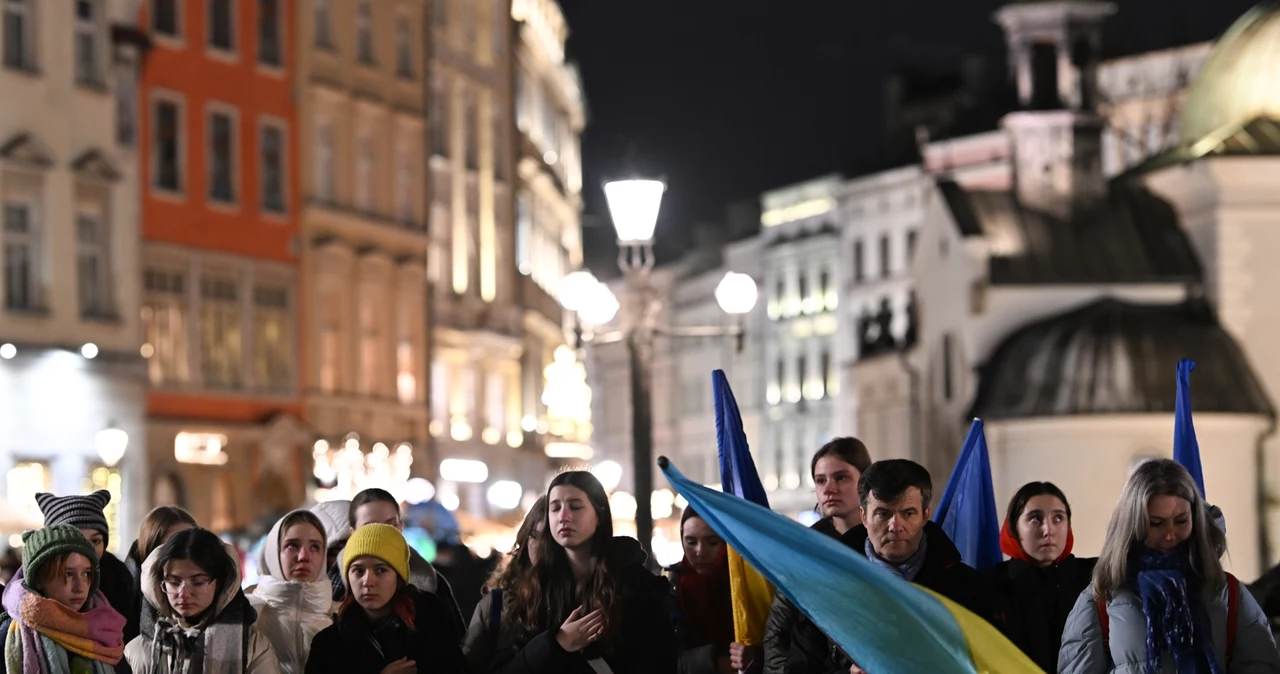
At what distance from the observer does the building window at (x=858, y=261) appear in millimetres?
108562

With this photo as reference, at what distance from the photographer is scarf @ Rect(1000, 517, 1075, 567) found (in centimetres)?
1111

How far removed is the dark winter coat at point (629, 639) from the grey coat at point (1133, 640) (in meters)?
1.79

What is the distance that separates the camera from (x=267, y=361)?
50250mm

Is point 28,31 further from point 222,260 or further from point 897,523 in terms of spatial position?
point 897,523

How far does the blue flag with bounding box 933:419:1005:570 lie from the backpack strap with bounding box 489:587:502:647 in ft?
7.36

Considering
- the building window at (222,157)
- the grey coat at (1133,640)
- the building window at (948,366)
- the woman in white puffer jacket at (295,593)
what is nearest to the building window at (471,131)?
the building window at (948,366)

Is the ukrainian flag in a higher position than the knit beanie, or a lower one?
lower

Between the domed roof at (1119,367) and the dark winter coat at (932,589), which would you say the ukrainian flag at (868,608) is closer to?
the dark winter coat at (932,589)

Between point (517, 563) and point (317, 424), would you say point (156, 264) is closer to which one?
point (317, 424)

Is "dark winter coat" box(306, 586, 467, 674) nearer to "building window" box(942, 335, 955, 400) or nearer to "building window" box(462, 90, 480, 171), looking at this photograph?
"building window" box(462, 90, 480, 171)

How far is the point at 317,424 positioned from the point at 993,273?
63.3 ft

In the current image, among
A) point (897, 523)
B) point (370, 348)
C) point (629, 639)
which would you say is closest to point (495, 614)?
point (629, 639)

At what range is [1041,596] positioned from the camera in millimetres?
10695

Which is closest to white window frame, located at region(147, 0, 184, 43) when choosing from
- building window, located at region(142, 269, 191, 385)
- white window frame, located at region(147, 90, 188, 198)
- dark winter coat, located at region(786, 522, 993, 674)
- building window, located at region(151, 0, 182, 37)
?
building window, located at region(151, 0, 182, 37)
